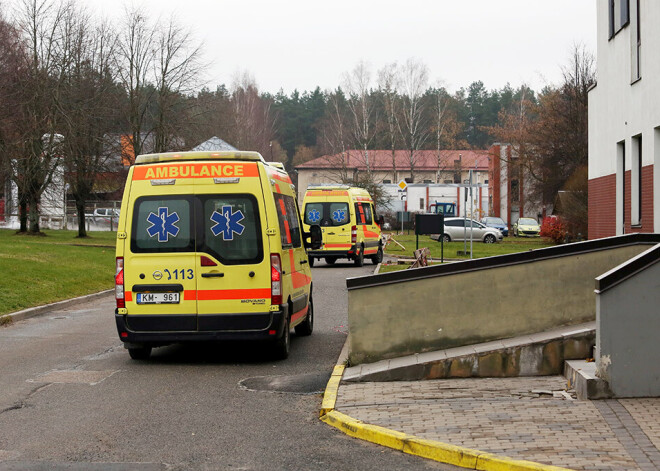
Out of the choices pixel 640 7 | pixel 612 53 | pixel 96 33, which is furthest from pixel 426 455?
pixel 96 33

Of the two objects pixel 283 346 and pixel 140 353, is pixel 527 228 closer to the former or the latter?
pixel 283 346

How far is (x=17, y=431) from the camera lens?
7.21 metres

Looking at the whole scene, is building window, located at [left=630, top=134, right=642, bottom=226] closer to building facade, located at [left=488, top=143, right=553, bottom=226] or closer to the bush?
the bush

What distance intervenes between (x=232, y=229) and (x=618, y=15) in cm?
1248

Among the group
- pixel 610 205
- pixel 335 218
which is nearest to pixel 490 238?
pixel 335 218

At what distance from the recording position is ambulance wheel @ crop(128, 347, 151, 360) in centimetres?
1102

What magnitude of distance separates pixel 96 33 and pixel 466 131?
97589 millimetres

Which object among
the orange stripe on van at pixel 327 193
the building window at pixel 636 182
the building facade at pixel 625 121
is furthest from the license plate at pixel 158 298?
the orange stripe on van at pixel 327 193

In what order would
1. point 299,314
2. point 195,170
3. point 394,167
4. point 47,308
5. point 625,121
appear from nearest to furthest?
point 195,170 < point 299,314 < point 47,308 < point 625,121 < point 394,167

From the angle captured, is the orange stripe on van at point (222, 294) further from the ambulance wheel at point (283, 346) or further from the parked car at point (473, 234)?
the parked car at point (473, 234)

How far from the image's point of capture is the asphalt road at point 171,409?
6.34 m

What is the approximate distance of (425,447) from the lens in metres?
6.37

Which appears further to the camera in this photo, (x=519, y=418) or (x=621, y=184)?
(x=621, y=184)

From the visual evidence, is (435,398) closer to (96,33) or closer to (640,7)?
(640,7)
